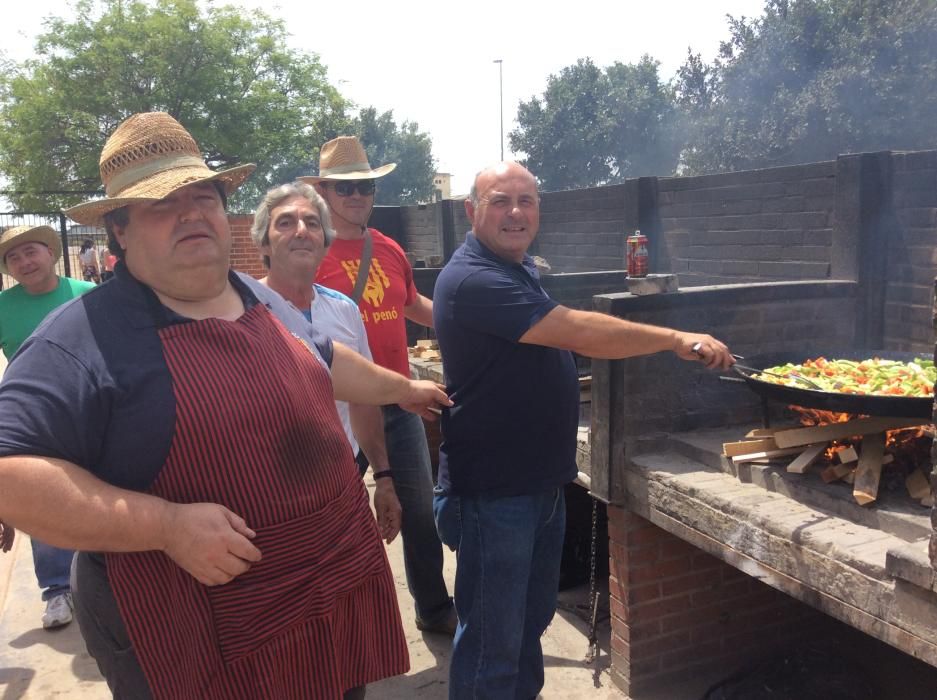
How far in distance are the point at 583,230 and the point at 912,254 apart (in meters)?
3.83

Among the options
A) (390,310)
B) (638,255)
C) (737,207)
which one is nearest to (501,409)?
(390,310)

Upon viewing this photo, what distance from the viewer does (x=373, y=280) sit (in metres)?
3.82

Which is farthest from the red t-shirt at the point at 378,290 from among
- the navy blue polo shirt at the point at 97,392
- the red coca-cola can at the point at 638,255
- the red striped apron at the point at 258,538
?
the navy blue polo shirt at the point at 97,392

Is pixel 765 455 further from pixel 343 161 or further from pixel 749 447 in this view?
pixel 343 161

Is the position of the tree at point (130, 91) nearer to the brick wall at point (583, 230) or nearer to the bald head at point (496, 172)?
the brick wall at point (583, 230)

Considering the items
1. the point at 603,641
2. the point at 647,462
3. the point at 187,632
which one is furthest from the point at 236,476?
the point at 603,641

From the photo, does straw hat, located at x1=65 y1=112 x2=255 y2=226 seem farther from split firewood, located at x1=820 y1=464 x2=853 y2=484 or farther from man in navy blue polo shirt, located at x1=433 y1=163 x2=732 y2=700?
split firewood, located at x1=820 y1=464 x2=853 y2=484

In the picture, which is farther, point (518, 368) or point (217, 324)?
point (518, 368)

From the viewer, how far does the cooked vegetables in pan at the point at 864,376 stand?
2.74 metres

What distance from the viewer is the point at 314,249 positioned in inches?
123

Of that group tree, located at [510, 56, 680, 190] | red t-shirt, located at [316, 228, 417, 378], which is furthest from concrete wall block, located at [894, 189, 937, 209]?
tree, located at [510, 56, 680, 190]

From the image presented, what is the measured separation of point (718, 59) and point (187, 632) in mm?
32482

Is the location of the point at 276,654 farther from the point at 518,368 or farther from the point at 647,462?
the point at 647,462

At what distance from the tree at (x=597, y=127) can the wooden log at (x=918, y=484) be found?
3978 cm
